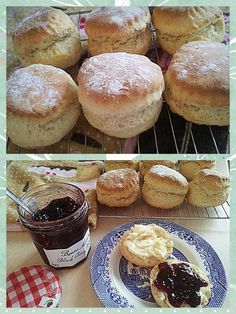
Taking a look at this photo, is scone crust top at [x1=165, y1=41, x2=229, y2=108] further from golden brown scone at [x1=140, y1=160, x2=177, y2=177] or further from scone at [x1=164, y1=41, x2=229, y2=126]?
golden brown scone at [x1=140, y1=160, x2=177, y2=177]

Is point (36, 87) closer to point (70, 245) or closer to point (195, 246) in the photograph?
point (70, 245)

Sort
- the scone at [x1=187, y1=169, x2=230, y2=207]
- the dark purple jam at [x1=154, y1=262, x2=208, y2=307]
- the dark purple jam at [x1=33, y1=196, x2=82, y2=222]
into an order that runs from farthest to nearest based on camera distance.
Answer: the scone at [x1=187, y1=169, x2=230, y2=207], the dark purple jam at [x1=33, y1=196, x2=82, y2=222], the dark purple jam at [x1=154, y1=262, x2=208, y2=307]

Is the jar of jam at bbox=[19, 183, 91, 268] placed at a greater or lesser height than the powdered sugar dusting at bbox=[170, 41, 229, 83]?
lesser

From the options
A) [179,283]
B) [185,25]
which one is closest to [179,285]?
[179,283]

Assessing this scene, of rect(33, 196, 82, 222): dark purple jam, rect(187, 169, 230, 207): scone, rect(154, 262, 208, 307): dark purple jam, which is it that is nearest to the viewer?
rect(154, 262, 208, 307): dark purple jam

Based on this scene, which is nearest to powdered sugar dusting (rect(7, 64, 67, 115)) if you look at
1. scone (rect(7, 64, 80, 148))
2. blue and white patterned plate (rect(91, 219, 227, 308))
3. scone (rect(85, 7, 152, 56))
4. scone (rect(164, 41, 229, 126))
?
scone (rect(7, 64, 80, 148))

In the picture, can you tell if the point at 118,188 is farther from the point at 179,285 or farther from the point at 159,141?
the point at 179,285

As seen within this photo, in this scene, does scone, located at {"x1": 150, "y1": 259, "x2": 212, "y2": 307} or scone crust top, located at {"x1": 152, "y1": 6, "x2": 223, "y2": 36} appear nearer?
scone, located at {"x1": 150, "y1": 259, "x2": 212, "y2": 307}
